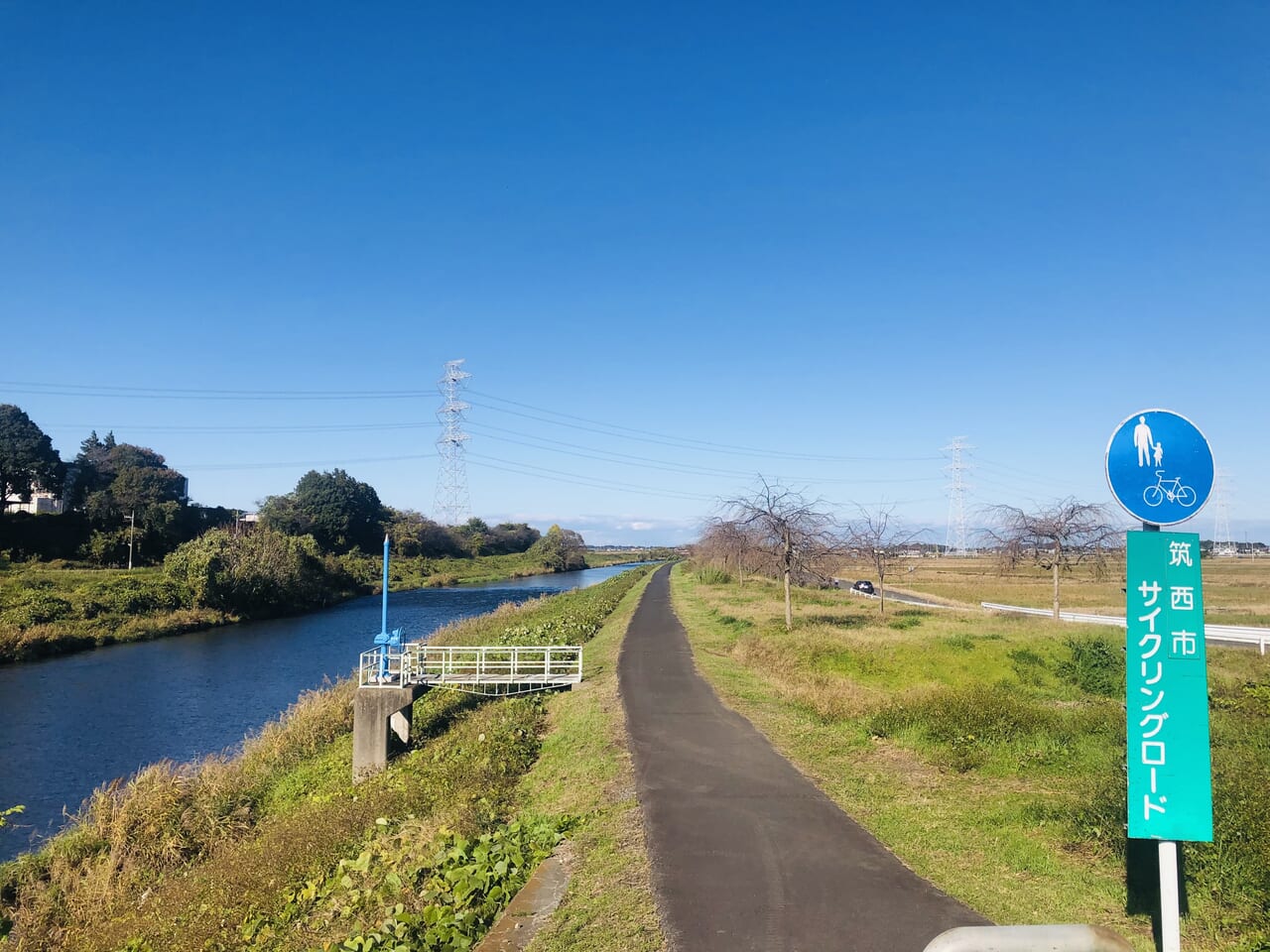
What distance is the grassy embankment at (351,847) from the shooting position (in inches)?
305

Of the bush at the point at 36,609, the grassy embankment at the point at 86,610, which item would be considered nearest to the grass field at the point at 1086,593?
the grassy embankment at the point at 86,610

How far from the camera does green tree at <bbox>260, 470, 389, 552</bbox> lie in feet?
267

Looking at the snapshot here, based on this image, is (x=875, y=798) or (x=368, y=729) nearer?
(x=875, y=798)

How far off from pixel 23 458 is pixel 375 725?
66.3 metres

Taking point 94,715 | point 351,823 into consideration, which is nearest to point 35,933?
point 351,823

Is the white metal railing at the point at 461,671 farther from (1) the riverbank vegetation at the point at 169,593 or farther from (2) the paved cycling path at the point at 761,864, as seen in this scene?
(1) the riverbank vegetation at the point at 169,593

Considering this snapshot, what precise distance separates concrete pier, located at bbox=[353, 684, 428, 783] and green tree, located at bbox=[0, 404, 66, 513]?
64092 mm

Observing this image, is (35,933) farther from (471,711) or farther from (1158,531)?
(1158,531)

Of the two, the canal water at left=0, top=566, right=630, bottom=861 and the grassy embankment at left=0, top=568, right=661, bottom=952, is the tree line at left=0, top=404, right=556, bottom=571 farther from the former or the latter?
the grassy embankment at left=0, top=568, right=661, bottom=952

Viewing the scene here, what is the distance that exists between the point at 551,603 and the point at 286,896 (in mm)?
39726

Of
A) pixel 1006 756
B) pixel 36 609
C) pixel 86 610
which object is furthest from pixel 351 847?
pixel 86 610

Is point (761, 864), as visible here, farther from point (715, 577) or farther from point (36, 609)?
point (715, 577)

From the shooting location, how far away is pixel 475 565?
346ft

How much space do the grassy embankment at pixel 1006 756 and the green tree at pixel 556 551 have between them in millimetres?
98423
